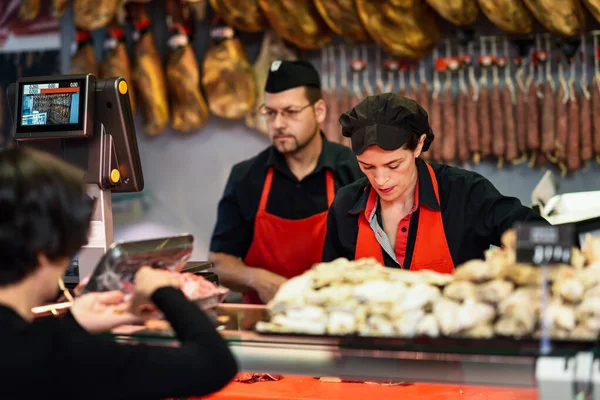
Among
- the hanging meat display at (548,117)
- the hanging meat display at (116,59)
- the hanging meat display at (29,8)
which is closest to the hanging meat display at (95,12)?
the hanging meat display at (116,59)

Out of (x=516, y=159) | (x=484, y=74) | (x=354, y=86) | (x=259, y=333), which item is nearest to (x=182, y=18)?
(x=354, y=86)

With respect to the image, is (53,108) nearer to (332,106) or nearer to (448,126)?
(332,106)

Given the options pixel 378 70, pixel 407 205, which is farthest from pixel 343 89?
pixel 407 205

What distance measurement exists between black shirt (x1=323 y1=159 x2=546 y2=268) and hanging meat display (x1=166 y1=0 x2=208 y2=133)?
243cm

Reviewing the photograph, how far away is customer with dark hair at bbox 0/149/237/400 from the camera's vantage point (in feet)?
4.74

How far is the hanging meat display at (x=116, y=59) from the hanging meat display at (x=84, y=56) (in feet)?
0.22

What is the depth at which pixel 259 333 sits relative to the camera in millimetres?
1807

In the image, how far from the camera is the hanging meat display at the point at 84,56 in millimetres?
5344

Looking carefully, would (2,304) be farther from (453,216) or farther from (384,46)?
(384,46)

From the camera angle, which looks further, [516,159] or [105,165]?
[516,159]

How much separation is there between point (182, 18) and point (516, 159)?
2.29 metres

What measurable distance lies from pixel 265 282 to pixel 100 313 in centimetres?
190

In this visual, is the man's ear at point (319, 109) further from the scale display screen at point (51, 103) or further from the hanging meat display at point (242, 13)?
the scale display screen at point (51, 103)

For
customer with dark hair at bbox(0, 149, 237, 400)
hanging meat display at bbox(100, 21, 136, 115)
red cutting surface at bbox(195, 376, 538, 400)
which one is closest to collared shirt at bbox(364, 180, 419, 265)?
red cutting surface at bbox(195, 376, 538, 400)
